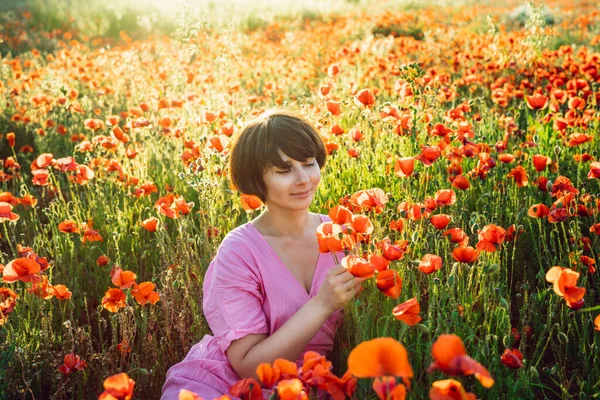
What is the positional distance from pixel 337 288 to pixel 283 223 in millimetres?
517

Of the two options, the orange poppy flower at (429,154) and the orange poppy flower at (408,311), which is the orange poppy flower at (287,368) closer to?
the orange poppy flower at (408,311)

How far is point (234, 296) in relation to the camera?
2.13 meters

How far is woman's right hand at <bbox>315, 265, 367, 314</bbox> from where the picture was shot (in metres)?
1.84

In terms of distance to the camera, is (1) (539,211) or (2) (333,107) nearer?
(1) (539,211)

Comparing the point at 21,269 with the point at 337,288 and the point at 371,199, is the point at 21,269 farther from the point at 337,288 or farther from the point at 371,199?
the point at 371,199

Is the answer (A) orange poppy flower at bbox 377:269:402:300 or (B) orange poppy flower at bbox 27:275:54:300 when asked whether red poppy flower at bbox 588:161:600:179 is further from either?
(B) orange poppy flower at bbox 27:275:54:300

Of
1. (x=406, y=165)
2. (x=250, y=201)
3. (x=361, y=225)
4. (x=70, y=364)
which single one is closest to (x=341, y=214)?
(x=361, y=225)

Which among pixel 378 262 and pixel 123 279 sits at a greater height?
pixel 378 262

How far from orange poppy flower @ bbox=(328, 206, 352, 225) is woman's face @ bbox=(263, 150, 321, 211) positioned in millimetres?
303

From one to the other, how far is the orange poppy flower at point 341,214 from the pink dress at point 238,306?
0.43 meters

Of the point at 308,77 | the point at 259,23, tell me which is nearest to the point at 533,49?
the point at 308,77

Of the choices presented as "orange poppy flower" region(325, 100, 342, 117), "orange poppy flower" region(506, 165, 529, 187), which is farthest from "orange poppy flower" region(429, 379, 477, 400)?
"orange poppy flower" region(325, 100, 342, 117)

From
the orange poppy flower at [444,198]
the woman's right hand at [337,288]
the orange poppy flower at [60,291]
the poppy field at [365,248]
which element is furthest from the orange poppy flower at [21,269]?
the orange poppy flower at [444,198]

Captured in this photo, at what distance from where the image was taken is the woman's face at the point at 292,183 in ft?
7.09
